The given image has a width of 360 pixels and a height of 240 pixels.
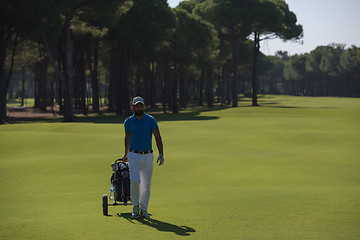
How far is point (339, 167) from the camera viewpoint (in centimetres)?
2108

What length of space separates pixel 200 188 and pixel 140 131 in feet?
21.2

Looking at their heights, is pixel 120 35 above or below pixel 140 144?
above

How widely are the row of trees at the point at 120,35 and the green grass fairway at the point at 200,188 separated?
20.6 m

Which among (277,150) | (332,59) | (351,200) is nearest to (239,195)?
(351,200)

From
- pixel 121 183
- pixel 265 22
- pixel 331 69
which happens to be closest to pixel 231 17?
pixel 265 22

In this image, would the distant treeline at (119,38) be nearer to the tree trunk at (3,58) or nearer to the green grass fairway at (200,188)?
the tree trunk at (3,58)

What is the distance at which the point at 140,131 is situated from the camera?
1070cm

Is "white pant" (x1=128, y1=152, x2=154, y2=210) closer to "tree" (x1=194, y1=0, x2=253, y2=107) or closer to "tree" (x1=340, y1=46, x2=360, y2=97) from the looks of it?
"tree" (x1=194, y1=0, x2=253, y2=107)

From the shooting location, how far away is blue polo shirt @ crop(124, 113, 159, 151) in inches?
418

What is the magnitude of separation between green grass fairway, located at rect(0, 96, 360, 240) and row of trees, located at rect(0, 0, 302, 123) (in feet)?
67.5

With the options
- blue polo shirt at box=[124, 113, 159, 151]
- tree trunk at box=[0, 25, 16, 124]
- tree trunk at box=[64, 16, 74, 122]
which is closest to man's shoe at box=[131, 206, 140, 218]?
blue polo shirt at box=[124, 113, 159, 151]

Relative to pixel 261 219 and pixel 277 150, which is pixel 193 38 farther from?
pixel 261 219

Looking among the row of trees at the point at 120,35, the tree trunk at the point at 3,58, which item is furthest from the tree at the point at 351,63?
the tree trunk at the point at 3,58

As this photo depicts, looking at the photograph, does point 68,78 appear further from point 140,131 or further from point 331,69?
point 331,69
